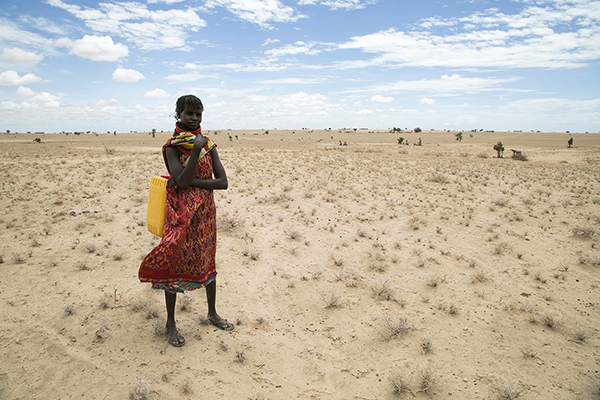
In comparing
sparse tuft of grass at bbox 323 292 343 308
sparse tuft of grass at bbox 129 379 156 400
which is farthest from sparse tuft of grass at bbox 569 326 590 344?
sparse tuft of grass at bbox 129 379 156 400

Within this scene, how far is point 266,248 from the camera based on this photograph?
6.59 metres

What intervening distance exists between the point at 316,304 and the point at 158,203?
270 centimetres

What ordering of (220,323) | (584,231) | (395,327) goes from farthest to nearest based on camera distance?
(584,231) → (395,327) → (220,323)

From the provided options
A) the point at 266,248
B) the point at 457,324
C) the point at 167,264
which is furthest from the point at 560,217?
the point at 167,264

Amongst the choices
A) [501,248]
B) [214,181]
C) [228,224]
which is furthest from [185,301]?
[501,248]

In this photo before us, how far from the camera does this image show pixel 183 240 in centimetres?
319

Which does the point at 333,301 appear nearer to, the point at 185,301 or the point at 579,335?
the point at 185,301

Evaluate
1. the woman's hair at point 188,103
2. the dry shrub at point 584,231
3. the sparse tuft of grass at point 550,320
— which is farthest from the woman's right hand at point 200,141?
the dry shrub at point 584,231

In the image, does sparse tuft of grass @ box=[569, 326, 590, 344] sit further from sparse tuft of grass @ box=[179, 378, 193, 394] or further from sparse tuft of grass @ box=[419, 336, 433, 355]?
sparse tuft of grass @ box=[179, 378, 193, 394]

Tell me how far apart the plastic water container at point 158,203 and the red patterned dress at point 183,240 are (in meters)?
0.07

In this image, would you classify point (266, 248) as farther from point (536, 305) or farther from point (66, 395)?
point (536, 305)

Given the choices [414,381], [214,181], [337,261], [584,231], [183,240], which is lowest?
[414,381]

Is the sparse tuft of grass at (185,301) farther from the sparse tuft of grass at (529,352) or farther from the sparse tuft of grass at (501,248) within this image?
the sparse tuft of grass at (501,248)

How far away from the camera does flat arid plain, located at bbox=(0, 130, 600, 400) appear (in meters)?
3.21
